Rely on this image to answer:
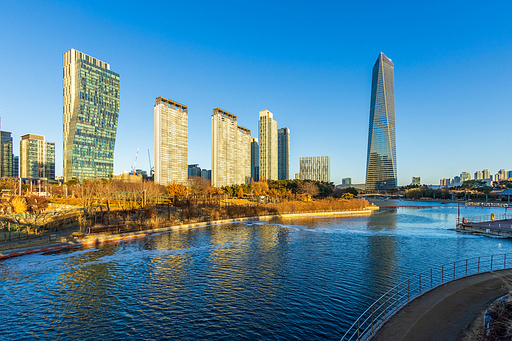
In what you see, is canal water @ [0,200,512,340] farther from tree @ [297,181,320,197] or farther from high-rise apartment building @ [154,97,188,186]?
high-rise apartment building @ [154,97,188,186]

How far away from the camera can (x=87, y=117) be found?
14238cm

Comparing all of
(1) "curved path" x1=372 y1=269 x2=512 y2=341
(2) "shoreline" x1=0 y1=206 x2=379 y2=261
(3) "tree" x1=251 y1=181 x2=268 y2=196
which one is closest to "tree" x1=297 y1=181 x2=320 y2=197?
(3) "tree" x1=251 y1=181 x2=268 y2=196

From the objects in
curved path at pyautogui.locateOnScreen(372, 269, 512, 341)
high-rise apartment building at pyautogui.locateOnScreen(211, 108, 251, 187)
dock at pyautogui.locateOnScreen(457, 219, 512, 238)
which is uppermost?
high-rise apartment building at pyautogui.locateOnScreen(211, 108, 251, 187)

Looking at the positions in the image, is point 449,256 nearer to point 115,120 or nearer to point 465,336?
point 465,336

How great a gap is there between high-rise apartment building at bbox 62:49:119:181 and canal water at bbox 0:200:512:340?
133m

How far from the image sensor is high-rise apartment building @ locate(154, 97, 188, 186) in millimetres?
150625

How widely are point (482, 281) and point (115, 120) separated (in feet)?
569

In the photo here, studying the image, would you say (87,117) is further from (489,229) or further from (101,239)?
(489,229)

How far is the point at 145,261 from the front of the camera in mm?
25719

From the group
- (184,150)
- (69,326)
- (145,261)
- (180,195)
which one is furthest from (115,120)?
(69,326)

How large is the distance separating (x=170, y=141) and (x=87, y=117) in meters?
43.9

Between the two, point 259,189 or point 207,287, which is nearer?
point 207,287

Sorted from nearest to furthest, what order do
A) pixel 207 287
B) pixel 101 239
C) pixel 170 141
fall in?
pixel 207 287 < pixel 101 239 < pixel 170 141

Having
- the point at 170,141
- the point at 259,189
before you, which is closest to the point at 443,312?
the point at 259,189
